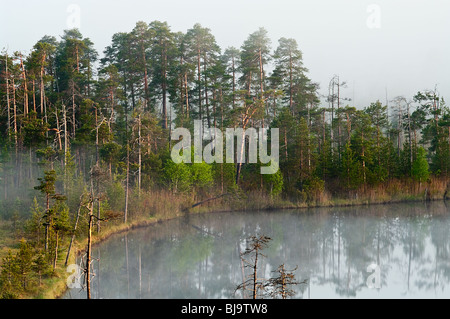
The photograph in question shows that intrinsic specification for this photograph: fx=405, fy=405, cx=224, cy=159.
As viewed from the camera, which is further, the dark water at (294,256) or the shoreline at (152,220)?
the shoreline at (152,220)

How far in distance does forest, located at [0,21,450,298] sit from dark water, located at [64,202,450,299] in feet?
6.81

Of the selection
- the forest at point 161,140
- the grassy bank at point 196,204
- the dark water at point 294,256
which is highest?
the forest at point 161,140

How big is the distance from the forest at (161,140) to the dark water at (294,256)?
2.08 m

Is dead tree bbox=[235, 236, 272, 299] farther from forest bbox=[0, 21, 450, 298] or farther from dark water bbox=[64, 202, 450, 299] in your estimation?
forest bbox=[0, 21, 450, 298]

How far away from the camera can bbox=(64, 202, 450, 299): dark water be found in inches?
535

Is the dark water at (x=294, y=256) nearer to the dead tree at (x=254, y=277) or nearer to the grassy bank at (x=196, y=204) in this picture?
the dead tree at (x=254, y=277)

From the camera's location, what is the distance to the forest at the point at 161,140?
22938 millimetres

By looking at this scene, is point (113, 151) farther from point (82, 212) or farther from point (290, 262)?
point (290, 262)

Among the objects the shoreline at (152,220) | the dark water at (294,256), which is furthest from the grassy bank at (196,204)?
the dark water at (294,256)

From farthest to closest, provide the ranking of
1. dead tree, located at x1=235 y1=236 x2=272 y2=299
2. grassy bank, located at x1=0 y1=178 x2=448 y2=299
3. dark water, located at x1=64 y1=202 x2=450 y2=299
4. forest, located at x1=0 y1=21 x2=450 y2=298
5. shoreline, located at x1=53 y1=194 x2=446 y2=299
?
forest, located at x1=0 y1=21 x2=450 y2=298
shoreline, located at x1=53 y1=194 x2=446 y2=299
grassy bank, located at x1=0 y1=178 x2=448 y2=299
dark water, located at x1=64 y1=202 x2=450 y2=299
dead tree, located at x1=235 y1=236 x2=272 y2=299

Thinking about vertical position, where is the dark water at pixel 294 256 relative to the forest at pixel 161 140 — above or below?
below

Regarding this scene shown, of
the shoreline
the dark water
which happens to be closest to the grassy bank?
the shoreline

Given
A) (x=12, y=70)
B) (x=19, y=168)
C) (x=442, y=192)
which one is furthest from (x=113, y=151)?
(x=442, y=192)
